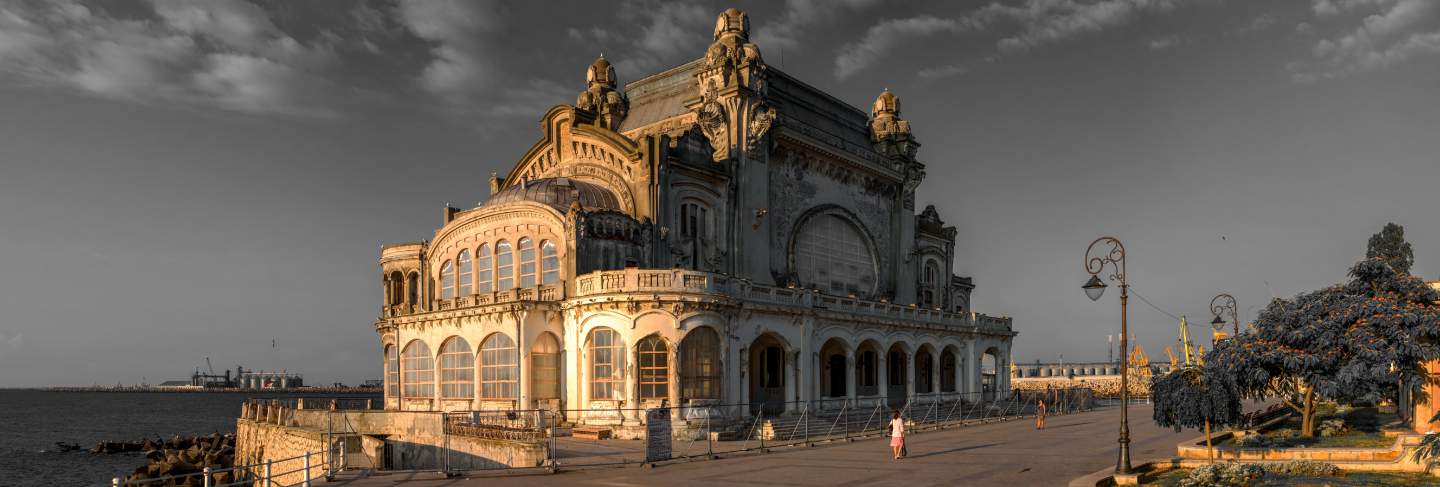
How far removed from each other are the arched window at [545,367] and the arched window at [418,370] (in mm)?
8889

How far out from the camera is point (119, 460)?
263 feet

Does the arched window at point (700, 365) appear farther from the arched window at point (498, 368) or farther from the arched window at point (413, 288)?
the arched window at point (413, 288)

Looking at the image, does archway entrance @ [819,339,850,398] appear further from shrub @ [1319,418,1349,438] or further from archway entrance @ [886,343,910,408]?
shrub @ [1319,418,1349,438]

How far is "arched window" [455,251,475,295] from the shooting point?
2117 inches

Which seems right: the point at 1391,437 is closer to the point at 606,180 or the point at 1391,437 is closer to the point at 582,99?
the point at 606,180

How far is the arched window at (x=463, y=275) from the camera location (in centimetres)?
5378

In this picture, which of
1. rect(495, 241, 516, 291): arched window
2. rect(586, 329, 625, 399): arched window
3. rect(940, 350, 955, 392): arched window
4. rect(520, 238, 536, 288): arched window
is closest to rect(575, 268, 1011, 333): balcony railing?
rect(586, 329, 625, 399): arched window

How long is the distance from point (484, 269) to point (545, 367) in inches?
315

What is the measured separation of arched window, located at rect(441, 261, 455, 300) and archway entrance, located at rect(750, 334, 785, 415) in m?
16.1

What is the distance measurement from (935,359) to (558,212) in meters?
27.2

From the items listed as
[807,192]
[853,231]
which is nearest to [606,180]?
[807,192]

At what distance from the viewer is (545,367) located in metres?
47.4

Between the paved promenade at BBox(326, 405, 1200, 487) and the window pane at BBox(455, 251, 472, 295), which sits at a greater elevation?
the window pane at BBox(455, 251, 472, 295)

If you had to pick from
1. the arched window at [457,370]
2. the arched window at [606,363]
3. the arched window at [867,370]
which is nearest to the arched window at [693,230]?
the arched window at [606,363]
